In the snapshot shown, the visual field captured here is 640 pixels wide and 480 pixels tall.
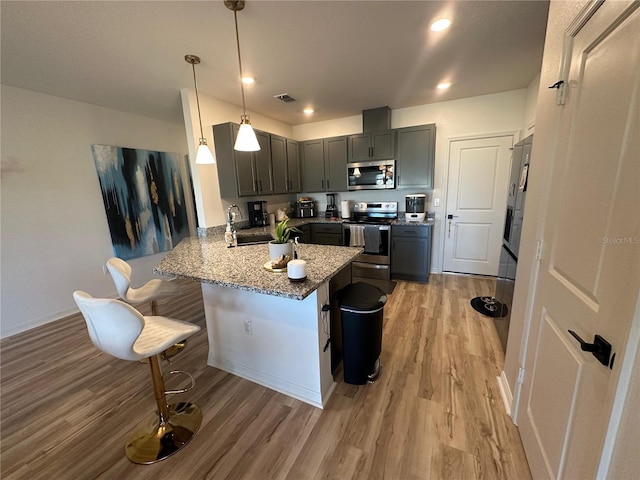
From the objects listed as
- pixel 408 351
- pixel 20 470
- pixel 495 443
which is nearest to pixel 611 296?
pixel 495 443

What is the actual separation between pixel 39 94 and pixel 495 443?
5175mm

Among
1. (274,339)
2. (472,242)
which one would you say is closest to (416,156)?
(472,242)

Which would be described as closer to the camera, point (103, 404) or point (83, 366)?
point (103, 404)

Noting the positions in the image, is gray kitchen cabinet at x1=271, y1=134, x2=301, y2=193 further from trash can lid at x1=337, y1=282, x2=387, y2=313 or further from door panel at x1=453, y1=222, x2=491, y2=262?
door panel at x1=453, y1=222, x2=491, y2=262

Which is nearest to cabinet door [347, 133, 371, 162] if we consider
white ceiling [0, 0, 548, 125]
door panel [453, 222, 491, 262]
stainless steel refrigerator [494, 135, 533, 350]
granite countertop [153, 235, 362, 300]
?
white ceiling [0, 0, 548, 125]

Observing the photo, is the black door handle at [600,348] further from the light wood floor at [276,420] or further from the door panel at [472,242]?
the door panel at [472,242]

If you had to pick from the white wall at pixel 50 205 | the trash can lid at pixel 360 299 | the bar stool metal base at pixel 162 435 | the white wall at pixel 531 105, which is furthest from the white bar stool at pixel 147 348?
the white wall at pixel 531 105

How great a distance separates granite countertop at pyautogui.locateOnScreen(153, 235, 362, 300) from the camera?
1.36 meters

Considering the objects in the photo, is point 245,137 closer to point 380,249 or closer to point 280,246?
point 280,246

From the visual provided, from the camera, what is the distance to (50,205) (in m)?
2.95

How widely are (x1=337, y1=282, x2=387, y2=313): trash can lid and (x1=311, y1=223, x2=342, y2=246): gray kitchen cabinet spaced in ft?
7.23

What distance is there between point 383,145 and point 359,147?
0.39m

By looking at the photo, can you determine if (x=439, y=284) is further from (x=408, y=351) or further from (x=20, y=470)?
(x=20, y=470)

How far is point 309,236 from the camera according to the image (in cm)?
433
